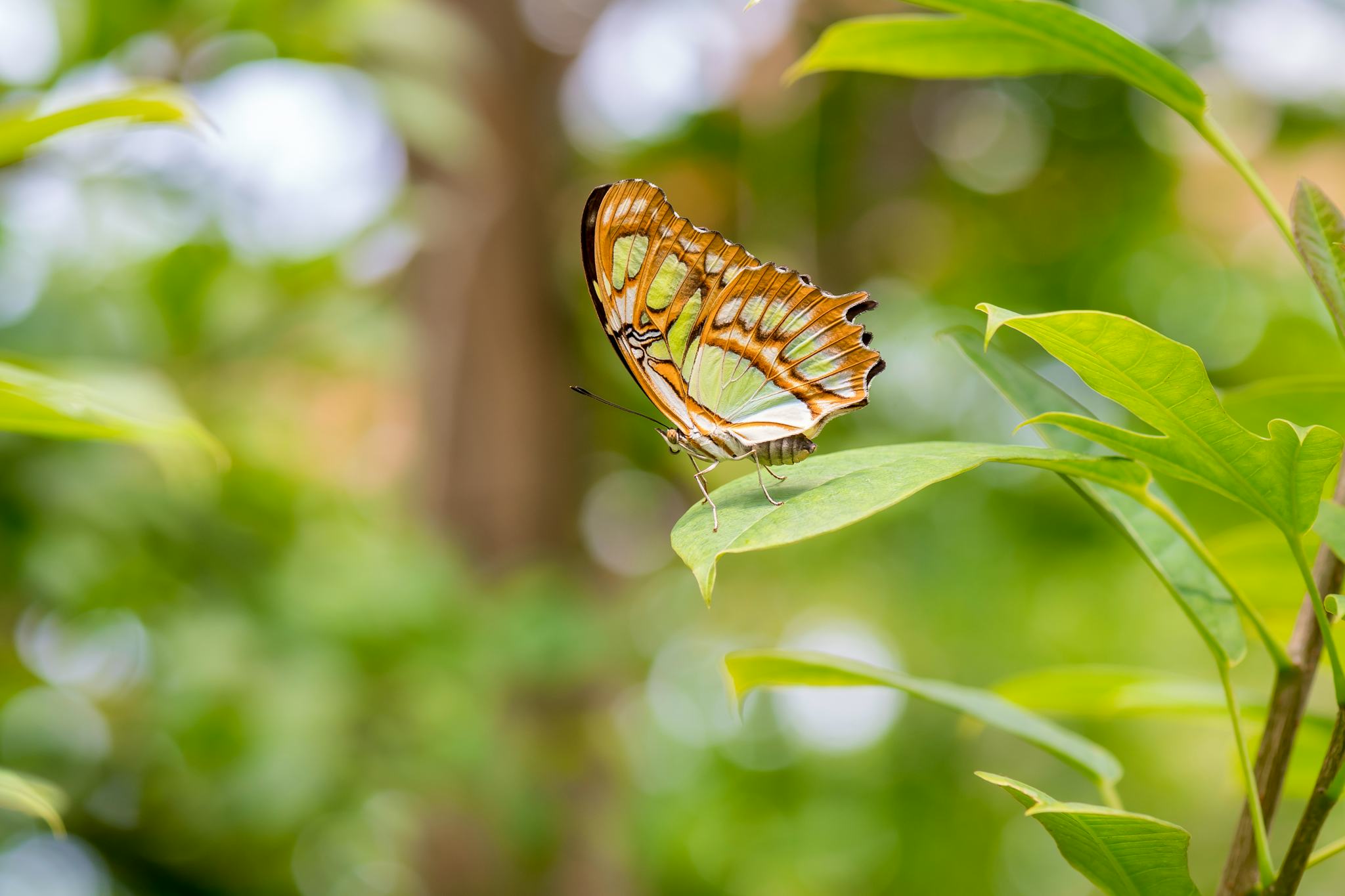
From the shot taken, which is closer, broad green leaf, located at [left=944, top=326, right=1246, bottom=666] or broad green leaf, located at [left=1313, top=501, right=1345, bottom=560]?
broad green leaf, located at [left=1313, top=501, right=1345, bottom=560]

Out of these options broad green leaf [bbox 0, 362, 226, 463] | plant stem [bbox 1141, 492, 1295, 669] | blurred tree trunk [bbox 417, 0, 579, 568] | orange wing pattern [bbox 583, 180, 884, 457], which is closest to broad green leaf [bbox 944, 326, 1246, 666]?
plant stem [bbox 1141, 492, 1295, 669]

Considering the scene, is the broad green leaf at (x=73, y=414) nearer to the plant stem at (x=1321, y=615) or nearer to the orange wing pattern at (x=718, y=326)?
the orange wing pattern at (x=718, y=326)

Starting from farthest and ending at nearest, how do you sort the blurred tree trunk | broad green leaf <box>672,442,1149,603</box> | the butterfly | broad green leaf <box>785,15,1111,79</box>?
1. the blurred tree trunk
2. the butterfly
3. broad green leaf <box>785,15,1111,79</box>
4. broad green leaf <box>672,442,1149,603</box>

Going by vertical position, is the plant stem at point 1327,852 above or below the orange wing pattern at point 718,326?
below

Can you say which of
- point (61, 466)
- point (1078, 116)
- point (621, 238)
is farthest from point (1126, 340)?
point (1078, 116)

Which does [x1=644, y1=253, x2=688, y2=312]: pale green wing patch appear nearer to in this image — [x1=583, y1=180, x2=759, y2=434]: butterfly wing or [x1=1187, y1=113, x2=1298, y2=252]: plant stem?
[x1=583, y1=180, x2=759, y2=434]: butterfly wing

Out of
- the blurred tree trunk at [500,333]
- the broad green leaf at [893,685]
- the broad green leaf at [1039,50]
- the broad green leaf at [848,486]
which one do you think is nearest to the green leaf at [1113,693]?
the broad green leaf at [893,685]
